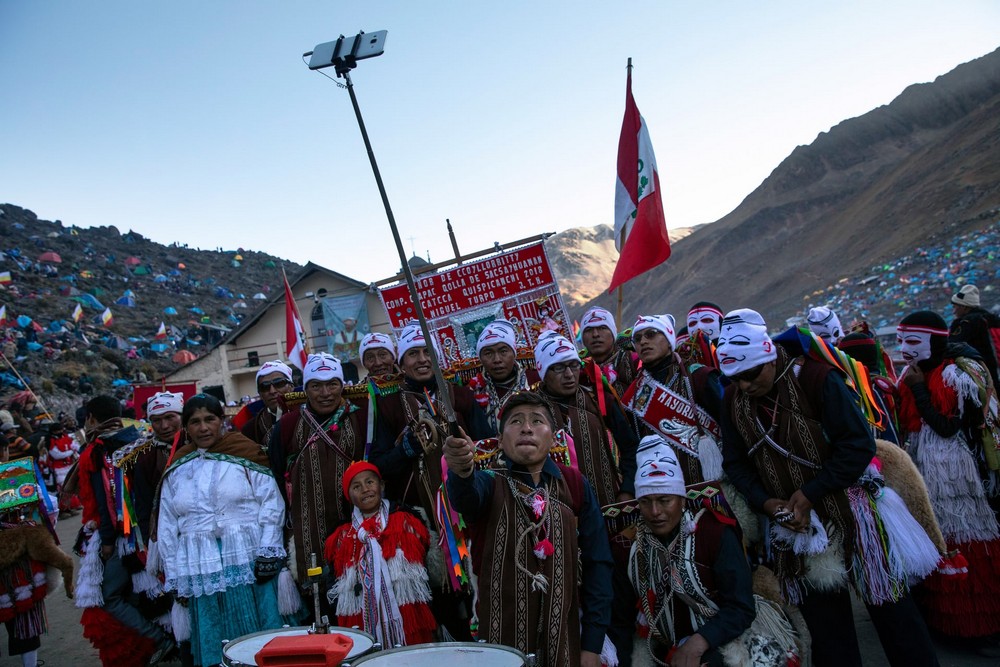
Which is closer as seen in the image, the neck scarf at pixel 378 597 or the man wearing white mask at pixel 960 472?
the neck scarf at pixel 378 597

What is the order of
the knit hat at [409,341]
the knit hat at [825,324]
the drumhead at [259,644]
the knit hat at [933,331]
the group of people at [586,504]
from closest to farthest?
the drumhead at [259,644], the group of people at [586,504], the knit hat at [933,331], the knit hat at [409,341], the knit hat at [825,324]

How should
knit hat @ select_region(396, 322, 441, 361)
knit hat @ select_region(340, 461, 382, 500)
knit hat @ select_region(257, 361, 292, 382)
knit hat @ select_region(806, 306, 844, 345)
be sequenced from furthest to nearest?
knit hat @ select_region(257, 361, 292, 382)
knit hat @ select_region(806, 306, 844, 345)
knit hat @ select_region(396, 322, 441, 361)
knit hat @ select_region(340, 461, 382, 500)

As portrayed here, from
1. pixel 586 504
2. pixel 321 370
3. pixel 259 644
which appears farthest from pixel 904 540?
pixel 321 370

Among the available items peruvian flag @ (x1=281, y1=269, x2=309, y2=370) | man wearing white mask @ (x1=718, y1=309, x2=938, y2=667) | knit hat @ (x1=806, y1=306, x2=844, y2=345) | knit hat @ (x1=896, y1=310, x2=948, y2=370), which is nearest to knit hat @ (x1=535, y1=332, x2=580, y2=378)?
man wearing white mask @ (x1=718, y1=309, x2=938, y2=667)

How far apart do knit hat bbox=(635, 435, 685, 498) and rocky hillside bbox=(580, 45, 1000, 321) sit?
28670mm

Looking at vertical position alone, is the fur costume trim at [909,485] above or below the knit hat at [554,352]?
below

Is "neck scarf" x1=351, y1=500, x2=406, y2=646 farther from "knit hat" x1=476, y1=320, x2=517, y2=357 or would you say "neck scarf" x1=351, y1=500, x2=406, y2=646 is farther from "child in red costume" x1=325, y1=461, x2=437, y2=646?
"knit hat" x1=476, y1=320, x2=517, y2=357

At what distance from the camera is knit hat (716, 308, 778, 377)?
10.8 feet

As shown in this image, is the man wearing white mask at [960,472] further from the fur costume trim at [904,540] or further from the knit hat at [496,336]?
the knit hat at [496,336]

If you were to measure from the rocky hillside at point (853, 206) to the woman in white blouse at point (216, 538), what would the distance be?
29327 mm

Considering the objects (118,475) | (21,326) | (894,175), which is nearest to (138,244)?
(21,326)

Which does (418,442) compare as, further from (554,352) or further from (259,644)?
(259,644)

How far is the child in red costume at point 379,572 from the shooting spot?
377 centimetres

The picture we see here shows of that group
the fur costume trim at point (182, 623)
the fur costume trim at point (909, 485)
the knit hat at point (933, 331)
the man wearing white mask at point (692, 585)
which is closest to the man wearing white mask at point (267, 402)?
the fur costume trim at point (182, 623)
